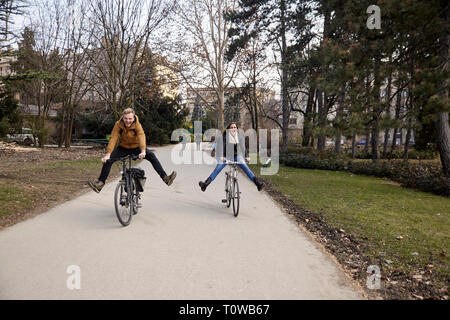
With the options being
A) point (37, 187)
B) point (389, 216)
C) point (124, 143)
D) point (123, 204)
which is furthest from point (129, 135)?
point (389, 216)

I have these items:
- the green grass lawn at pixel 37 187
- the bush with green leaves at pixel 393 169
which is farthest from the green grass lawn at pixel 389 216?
the green grass lawn at pixel 37 187

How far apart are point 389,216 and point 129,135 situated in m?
5.58

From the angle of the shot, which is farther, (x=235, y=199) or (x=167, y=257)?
(x=235, y=199)

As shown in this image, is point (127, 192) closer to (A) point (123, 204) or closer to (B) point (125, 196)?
(B) point (125, 196)

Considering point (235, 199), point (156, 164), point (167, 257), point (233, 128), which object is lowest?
point (167, 257)

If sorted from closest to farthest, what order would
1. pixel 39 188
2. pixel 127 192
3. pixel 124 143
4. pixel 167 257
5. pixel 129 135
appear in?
1. pixel 167 257
2. pixel 127 192
3. pixel 129 135
4. pixel 124 143
5. pixel 39 188

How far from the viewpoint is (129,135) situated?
6.33m

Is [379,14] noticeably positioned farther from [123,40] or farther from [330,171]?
[123,40]

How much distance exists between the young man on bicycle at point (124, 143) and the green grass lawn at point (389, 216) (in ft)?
12.7

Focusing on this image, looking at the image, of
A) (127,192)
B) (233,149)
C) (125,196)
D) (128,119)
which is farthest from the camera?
(233,149)

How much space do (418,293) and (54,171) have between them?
1234 cm

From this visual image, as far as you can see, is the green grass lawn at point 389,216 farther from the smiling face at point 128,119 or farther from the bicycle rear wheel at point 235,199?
the smiling face at point 128,119

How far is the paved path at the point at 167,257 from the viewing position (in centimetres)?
334

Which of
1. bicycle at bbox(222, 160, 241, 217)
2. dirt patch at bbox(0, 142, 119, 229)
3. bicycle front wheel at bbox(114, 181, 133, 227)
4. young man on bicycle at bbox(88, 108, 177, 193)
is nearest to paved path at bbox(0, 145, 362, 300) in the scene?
bicycle front wheel at bbox(114, 181, 133, 227)
